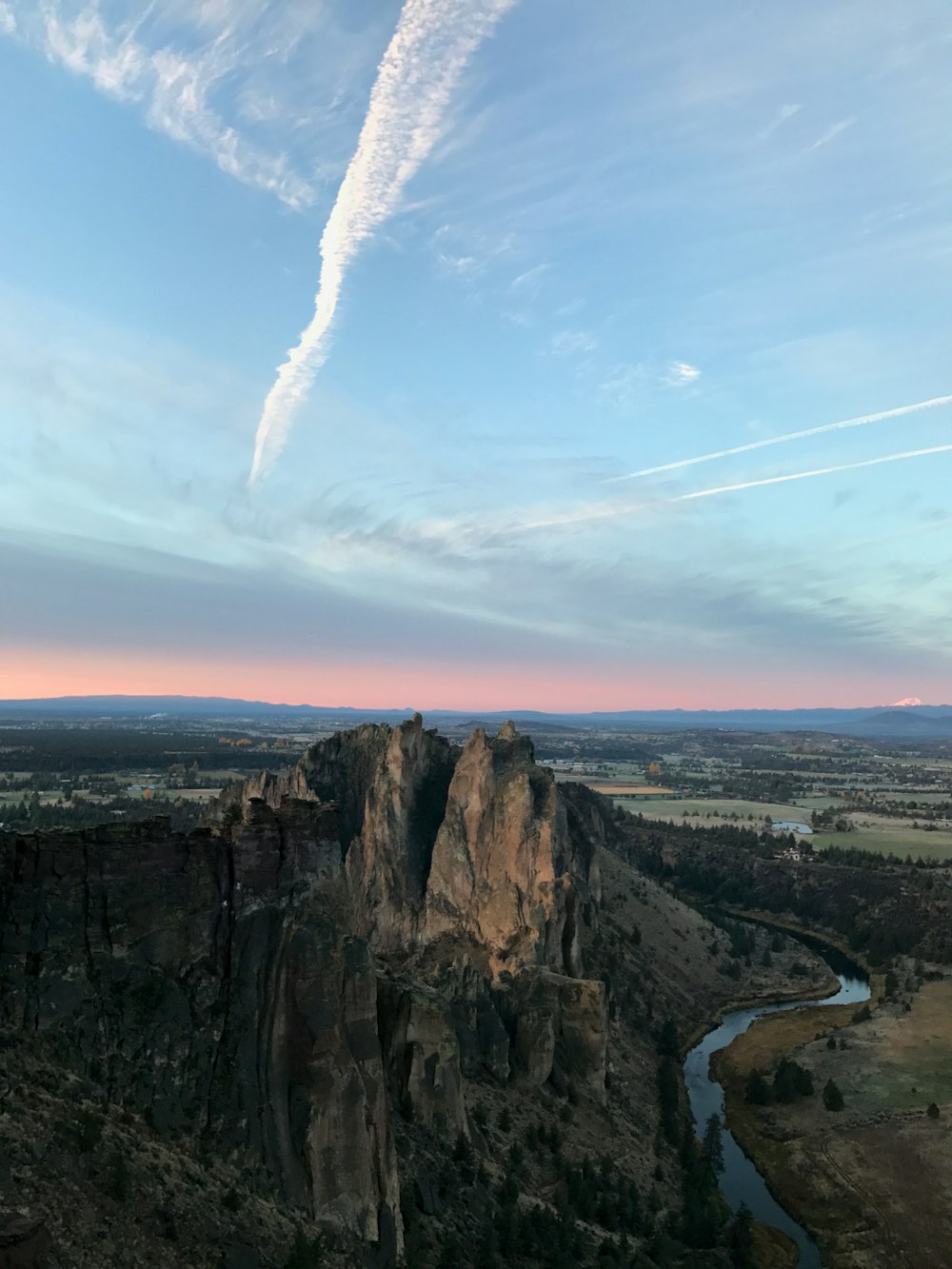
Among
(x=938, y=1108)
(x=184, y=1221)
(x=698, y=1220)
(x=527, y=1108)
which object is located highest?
(x=184, y=1221)

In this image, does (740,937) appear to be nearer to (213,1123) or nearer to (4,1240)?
(213,1123)

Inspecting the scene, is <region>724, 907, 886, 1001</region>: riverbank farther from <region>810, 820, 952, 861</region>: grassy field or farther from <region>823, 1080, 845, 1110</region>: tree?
<region>810, 820, 952, 861</region>: grassy field

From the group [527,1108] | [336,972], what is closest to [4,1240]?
[336,972]

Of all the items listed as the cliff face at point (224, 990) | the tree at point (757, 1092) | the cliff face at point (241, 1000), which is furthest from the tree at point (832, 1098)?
the cliff face at point (224, 990)

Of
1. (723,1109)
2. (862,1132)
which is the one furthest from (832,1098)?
(723,1109)

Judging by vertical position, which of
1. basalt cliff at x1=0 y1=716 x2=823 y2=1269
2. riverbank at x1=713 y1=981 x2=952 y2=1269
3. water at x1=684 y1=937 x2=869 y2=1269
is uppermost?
basalt cliff at x1=0 y1=716 x2=823 y2=1269

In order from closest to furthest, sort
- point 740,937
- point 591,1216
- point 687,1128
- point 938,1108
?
point 591,1216 < point 687,1128 < point 938,1108 < point 740,937

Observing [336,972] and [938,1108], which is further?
[938,1108]

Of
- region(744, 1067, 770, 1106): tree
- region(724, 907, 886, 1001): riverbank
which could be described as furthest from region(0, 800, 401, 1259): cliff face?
region(724, 907, 886, 1001): riverbank
